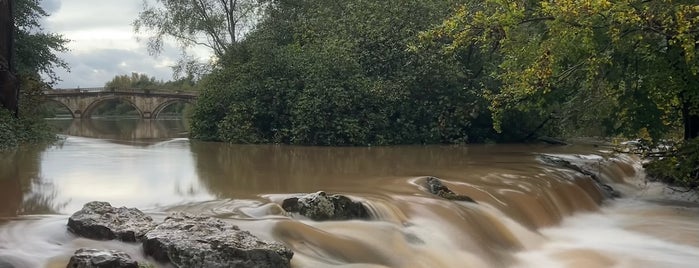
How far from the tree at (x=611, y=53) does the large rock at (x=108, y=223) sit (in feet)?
26.6

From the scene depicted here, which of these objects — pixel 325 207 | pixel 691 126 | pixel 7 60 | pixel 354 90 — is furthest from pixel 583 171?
pixel 7 60

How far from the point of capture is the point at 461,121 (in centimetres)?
2459

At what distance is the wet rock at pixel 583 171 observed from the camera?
15836mm

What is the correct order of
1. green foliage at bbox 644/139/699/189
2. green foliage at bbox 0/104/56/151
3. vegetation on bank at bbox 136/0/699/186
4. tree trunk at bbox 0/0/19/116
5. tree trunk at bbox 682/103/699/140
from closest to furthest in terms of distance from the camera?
green foliage at bbox 644/139/699/189, vegetation on bank at bbox 136/0/699/186, tree trunk at bbox 682/103/699/140, green foliage at bbox 0/104/56/151, tree trunk at bbox 0/0/19/116

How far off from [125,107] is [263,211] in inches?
3911

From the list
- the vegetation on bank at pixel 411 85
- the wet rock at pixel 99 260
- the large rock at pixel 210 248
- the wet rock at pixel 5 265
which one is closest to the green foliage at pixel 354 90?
the vegetation on bank at pixel 411 85

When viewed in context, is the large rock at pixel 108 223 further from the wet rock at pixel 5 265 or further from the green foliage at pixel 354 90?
Result: the green foliage at pixel 354 90

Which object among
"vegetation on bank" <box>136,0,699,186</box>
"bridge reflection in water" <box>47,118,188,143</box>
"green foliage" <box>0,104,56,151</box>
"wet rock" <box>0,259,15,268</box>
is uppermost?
"vegetation on bank" <box>136,0,699,186</box>

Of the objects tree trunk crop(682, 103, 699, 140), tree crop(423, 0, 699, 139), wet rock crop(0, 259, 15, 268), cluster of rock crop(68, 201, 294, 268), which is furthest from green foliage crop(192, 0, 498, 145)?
wet rock crop(0, 259, 15, 268)

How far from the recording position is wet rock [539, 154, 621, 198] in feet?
52.0

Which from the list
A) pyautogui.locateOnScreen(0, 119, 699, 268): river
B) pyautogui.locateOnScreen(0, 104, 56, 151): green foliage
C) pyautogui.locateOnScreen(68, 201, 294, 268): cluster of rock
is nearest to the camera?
pyautogui.locateOnScreen(68, 201, 294, 268): cluster of rock

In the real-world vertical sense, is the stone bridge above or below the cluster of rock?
above

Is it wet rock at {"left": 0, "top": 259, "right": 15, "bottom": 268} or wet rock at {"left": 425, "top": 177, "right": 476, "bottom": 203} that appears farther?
wet rock at {"left": 425, "top": 177, "right": 476, "bottom": 203}

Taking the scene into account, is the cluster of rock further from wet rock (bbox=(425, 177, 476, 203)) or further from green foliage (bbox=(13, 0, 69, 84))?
green foliage (bbox=(13, 0, 69, 84))
